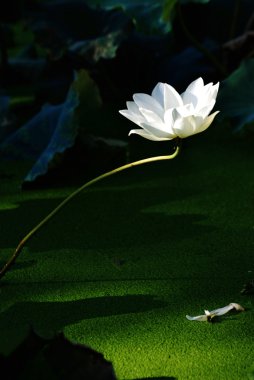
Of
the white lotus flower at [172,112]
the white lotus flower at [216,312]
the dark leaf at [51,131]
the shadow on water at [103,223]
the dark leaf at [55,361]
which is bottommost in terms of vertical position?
the white lotus flower at [216,312]

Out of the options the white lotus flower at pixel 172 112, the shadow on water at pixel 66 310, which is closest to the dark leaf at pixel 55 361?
the shadow on water at pixel 66 310

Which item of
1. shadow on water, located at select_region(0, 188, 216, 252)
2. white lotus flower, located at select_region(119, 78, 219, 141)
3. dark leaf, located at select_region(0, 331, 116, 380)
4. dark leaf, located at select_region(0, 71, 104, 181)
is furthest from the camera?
dark leaf, located at select_region(0, 71, 104, 181)

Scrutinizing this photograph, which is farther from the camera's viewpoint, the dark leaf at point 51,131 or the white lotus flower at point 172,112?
the dark leaf at point 51,131

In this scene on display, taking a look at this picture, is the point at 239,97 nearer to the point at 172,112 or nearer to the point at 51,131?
the point at 51,131

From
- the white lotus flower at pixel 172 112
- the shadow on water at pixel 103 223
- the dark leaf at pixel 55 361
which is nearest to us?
the dark leaf at pixel 55 361

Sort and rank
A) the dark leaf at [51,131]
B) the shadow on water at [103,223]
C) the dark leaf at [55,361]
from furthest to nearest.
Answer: the dark leaf at [51,131]
the shadow on water at [103,223]
the dark leaf at [55,361]

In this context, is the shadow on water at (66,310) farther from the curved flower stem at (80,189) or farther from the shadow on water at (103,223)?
the shadow on water at (103,223)

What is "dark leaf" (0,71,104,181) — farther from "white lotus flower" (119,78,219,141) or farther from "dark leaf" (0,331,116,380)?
"dark leaf" (0,331,116,380)

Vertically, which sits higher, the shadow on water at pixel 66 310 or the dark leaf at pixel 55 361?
the dark leaf at pixel 55 361

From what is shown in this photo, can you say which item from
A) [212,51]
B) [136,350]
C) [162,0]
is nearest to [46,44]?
[162,0]

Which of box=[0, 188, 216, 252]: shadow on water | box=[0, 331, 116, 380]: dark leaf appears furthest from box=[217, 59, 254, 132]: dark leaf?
box=[0, 331, 116, 380]: dark leaf
